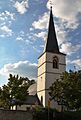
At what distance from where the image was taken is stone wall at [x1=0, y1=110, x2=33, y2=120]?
3900 cm

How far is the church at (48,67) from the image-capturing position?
58.9m

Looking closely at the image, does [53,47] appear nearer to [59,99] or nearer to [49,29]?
[49,29]

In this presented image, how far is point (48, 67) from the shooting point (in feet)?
198

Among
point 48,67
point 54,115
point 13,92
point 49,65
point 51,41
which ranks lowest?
point 54,115

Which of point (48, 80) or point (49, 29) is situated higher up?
point (49, 29)

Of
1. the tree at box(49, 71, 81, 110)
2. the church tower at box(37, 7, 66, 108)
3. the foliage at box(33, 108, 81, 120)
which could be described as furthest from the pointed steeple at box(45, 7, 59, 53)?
the foliage at box(33, 108, 81, 120)

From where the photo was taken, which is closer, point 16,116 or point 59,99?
point 16,116

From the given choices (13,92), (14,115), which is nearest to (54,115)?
(14,115)

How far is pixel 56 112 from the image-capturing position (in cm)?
4041

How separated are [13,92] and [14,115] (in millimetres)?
6336

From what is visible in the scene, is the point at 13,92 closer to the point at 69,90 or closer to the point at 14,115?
the point at 14,115

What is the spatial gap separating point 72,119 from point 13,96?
35.0 ft

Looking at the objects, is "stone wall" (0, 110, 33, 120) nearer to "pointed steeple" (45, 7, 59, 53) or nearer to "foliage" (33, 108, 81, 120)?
"foliage" (33, 108, 81, 120)

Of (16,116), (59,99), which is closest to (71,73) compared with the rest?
(59,99)
